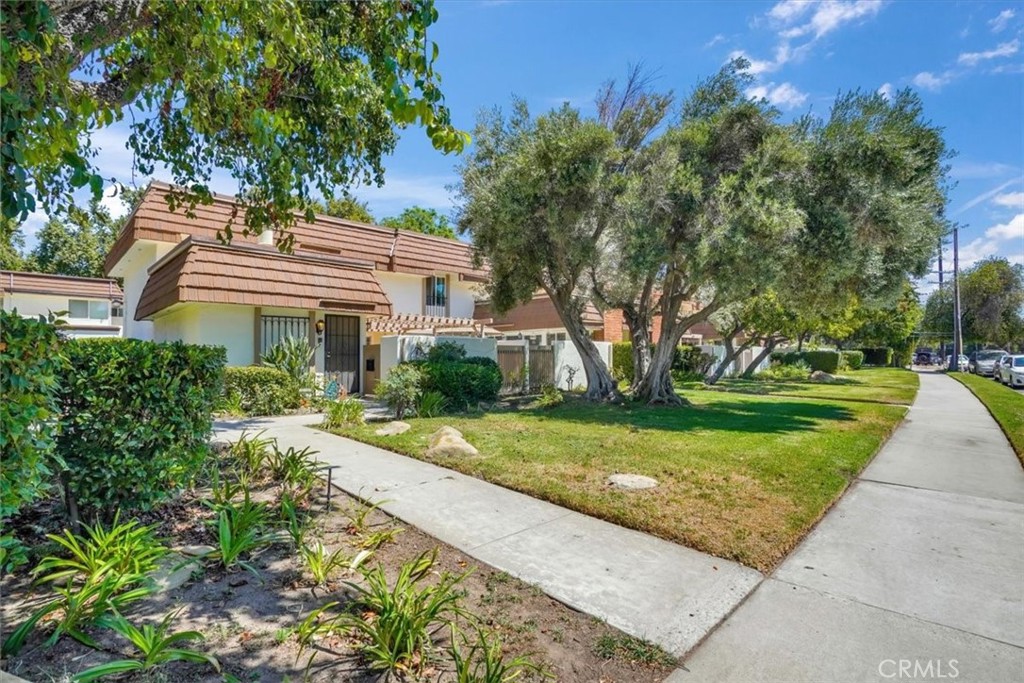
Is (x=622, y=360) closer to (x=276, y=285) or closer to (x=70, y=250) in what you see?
(x=276, y=285)

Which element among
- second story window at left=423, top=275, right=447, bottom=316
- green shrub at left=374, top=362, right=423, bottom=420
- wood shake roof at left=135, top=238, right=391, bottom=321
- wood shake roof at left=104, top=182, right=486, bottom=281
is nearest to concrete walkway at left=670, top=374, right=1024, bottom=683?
green shrub at left=374, top=362, right=423, bottom=420

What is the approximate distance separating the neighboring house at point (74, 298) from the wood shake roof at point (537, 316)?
19.1 m

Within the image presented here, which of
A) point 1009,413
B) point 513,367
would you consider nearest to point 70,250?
point 513,367

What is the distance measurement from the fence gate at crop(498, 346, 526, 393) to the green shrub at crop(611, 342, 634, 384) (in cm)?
601

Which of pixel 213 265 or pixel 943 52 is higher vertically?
pixel 943 52

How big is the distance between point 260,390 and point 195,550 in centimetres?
837

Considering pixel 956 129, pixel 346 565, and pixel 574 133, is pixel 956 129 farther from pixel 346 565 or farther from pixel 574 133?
pixel 346 565

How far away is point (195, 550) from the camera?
3.73 metres

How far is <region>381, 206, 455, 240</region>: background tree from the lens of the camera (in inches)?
1636

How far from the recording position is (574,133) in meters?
11.3

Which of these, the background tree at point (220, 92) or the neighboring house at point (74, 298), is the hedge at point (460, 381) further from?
the neighboring house at point (74, 298)

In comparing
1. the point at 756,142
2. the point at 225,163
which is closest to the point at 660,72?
the point at 756,142

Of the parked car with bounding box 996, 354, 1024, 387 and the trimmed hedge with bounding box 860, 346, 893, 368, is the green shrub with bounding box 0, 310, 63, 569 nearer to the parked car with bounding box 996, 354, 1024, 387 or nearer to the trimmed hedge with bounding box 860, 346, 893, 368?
the parked car with bounding box 996, 354, 1024, 387

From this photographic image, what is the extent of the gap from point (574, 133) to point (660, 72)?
3.46 metres
